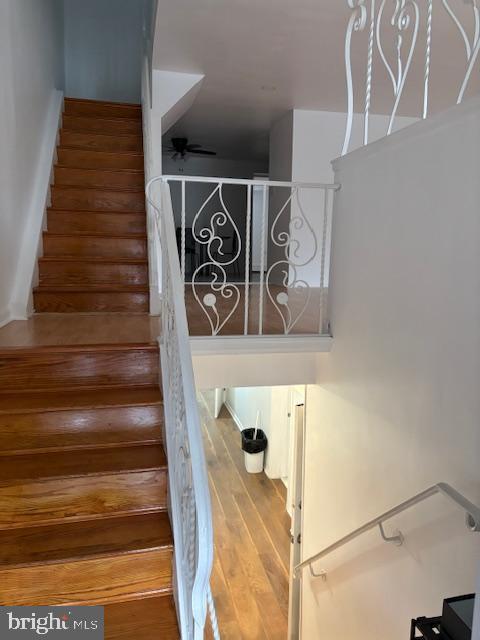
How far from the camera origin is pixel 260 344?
2736 mm

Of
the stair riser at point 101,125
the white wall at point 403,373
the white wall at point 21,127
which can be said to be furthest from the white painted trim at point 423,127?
the stair riser at point 101,125

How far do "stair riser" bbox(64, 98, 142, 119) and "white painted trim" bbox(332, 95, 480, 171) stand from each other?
323 cm

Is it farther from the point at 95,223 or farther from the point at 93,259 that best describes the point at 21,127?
the point at 93,259

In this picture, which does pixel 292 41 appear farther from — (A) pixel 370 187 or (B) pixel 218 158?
(B) pixel 218 158

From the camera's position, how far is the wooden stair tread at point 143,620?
61.1 inches

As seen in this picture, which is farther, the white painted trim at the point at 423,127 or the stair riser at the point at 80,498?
the stair riser at the point at 80,498

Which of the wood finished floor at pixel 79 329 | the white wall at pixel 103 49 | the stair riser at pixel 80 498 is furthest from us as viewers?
the white wall at pixel 103 49

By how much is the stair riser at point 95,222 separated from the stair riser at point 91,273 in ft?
1.23

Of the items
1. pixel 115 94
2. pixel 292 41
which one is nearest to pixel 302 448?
pixel 292 41

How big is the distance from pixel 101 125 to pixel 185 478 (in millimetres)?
4213

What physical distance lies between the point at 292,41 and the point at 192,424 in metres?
3.23

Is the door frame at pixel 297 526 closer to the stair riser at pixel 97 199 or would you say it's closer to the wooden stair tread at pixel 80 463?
the wooden stair tread at pixel 80 463

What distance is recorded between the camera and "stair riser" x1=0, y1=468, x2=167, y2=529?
1746 millimetres

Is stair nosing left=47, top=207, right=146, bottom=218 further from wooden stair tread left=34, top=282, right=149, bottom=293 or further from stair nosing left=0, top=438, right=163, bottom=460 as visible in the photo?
stair nosing left=0, top=438, right=163, bottom=460
